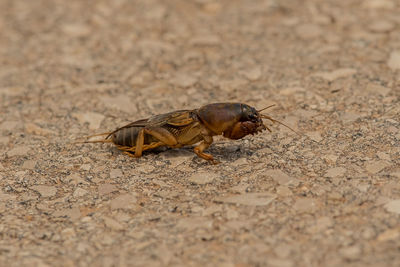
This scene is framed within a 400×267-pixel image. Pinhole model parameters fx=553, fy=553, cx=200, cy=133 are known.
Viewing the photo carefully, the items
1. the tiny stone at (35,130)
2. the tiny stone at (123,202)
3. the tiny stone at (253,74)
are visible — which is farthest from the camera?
the tiny stone at (253,74)

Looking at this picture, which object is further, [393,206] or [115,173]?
[115,173]

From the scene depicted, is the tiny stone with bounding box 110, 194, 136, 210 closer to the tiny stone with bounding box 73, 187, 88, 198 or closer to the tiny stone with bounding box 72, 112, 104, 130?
the tiny stone with bounding box 73, 187, 88, 198

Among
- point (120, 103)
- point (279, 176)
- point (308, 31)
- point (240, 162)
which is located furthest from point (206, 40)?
point (279, 176)

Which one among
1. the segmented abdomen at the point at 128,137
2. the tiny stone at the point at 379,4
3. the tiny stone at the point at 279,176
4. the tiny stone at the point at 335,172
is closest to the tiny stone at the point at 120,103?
the segmented abdomen at the point at 128,137

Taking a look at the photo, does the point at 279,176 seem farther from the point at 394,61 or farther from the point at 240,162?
the point at 394,61

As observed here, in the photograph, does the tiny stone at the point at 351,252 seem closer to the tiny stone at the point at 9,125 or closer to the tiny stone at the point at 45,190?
the tiny stone at the point at 45,190

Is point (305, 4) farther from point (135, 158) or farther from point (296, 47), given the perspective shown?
point (135, 158)

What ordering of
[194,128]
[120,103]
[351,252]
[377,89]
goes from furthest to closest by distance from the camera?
[120,103] < [377,89] < [194,128] < [351,252]
